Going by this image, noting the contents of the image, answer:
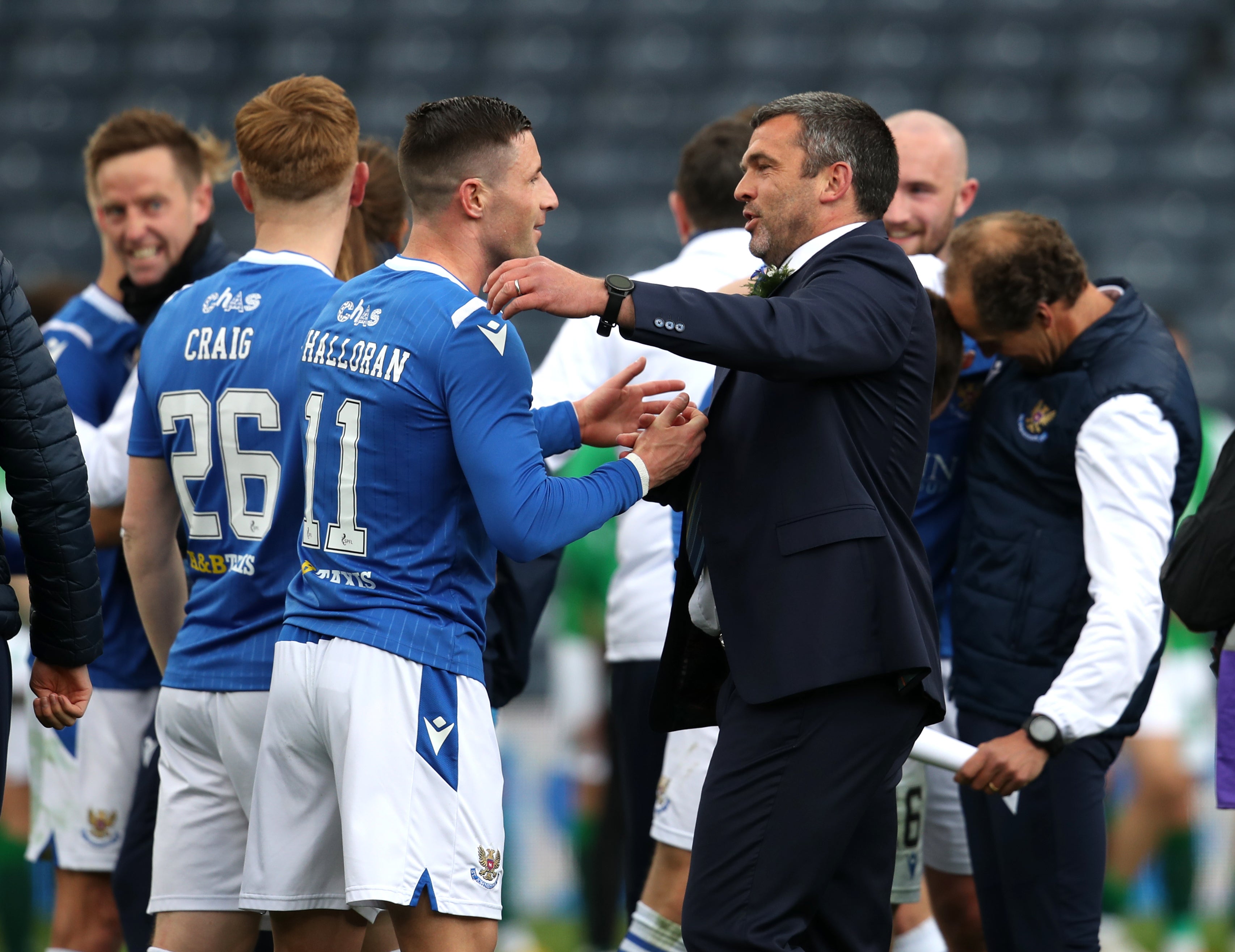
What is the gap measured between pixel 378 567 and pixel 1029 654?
1.56 meters

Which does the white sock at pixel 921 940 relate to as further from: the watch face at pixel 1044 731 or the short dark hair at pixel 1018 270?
the short dark hair at pixel 1018 270

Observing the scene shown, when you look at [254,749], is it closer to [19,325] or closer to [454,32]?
[19,325]

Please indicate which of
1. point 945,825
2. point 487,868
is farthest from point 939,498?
point 487,868

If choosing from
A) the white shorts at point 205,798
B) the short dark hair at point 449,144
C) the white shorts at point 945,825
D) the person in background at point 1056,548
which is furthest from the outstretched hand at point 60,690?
the white shorts at point 945,825

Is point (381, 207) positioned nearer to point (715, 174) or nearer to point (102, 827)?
point (715, 174)

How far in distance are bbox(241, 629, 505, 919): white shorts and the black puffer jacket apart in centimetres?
41

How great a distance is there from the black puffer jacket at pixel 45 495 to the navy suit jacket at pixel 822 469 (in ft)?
3.55

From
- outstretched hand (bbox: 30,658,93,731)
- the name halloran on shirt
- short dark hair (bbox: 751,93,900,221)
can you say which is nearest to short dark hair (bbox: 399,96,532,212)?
the name halloran on shirt

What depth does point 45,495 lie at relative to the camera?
275 centimetres

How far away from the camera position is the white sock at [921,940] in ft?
12.8

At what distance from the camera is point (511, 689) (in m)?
3.58

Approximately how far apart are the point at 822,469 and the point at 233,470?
1160 millimetres

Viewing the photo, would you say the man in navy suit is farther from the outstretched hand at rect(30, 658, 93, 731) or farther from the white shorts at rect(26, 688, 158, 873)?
the white shorts at rect(26, 688, 158, 873)

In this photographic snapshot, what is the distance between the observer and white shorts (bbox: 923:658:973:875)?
383 centimetres
